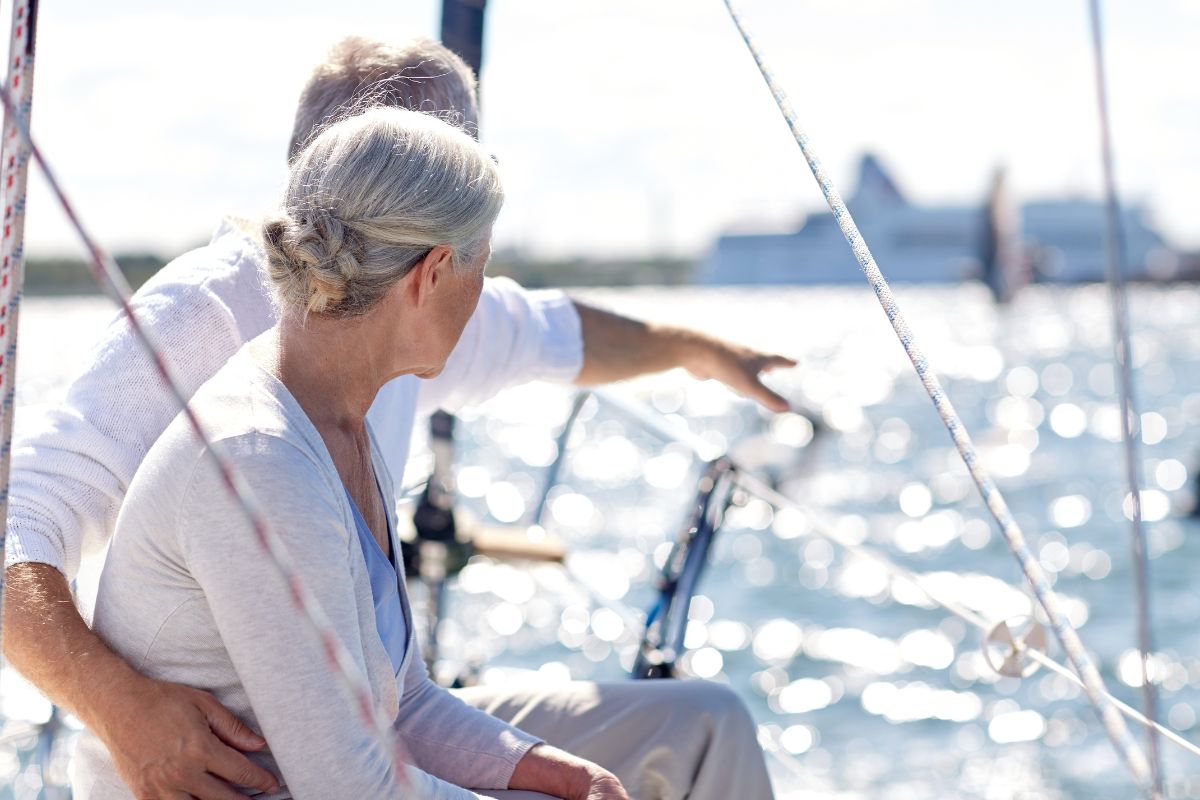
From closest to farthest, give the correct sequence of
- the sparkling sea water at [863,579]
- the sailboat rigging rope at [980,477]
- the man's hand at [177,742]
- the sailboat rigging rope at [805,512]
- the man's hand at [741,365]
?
the sailboat rigging rope at [980,477] → the man's hand at [177,742] → the sailboat rigging rope at [805,512] → the man's hand at [741,365] → the sparkling sea water at [863,579]

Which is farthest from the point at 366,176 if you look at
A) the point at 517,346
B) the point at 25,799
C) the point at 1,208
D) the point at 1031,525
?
the point at 1031,525

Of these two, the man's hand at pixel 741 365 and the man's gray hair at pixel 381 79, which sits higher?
the man's gray hair at pixel 381 79

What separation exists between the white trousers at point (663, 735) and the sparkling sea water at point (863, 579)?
12cm

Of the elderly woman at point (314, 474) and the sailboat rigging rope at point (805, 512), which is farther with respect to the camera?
the sailboat rigging rope at point (805, 512)

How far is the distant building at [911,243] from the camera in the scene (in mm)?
60312

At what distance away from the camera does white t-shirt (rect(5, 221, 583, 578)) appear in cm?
133

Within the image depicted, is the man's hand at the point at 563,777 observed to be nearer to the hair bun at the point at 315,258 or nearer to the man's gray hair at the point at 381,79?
the hair bun at the point at 315,258

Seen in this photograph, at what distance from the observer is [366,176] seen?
113cm

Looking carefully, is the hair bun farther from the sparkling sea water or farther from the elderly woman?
the sparkling sea water

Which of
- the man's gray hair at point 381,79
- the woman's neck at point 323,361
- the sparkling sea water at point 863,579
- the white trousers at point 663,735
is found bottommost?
the sparkling sea water at point 863,579

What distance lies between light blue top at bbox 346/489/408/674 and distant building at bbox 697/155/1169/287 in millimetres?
58702

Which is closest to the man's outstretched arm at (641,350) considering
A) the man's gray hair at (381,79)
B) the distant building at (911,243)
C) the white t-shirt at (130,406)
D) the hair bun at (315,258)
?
the white t-shirt at (130,406)

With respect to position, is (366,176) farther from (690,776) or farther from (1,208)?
(690,776)

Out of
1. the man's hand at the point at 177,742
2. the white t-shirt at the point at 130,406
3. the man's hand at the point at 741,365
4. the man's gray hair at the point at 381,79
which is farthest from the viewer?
the man's hand at the point at 741,365
